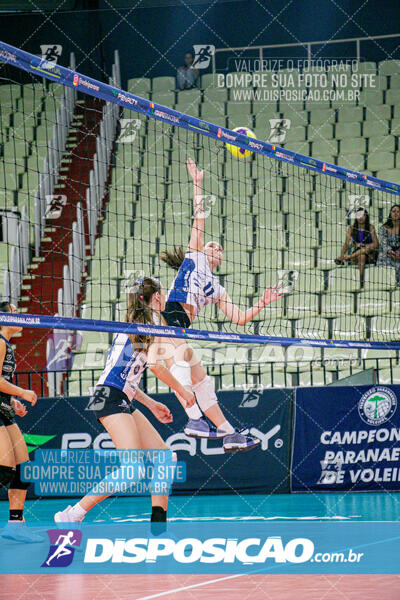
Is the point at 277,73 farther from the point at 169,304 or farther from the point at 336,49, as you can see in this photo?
the point at 169,304

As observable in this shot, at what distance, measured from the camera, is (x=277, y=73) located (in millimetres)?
16875

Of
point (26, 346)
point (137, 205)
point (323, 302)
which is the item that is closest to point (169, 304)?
point (323, 302)

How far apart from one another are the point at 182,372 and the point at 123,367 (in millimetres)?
1132

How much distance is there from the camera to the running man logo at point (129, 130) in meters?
16.8

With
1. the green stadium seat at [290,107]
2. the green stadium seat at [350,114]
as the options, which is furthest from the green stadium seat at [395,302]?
the green stadium seat at [290,107]

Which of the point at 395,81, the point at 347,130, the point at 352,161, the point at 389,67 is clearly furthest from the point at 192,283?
the point at 389,67

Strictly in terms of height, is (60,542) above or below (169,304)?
below

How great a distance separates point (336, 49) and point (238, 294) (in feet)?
24.4

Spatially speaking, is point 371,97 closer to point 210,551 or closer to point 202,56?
point 202,56

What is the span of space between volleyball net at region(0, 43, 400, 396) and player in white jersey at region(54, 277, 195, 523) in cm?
340

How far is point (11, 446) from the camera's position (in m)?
7.33

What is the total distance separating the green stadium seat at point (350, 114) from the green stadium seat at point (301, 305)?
463 centimetres

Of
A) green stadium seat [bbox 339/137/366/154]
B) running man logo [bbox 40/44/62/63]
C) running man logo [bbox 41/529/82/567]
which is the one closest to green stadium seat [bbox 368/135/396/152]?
green stadium seat [bbox 339/137/366/154]

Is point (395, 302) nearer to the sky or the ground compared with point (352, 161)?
nearer to the ground
